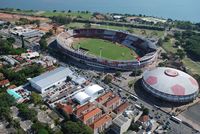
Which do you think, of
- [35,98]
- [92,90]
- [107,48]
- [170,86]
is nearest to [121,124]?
[92,90]

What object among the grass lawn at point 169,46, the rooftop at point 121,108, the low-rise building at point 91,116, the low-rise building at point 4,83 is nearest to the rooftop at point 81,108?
the low-rise building at point 91,116

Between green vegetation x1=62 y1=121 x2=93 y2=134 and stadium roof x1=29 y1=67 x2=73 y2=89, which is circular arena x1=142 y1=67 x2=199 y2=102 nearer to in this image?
stadium roof x1=29 y1=67 x2=73 y2=89

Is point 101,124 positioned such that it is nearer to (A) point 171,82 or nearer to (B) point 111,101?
(B) point 111,101

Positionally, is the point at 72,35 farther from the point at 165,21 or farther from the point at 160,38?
the point at 165,21

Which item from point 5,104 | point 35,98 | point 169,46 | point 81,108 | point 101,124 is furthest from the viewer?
point 169,46

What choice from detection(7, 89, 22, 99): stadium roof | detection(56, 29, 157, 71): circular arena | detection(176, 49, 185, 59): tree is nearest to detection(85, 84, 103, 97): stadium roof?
detection(7, 89, 22, 99): stadium roof
